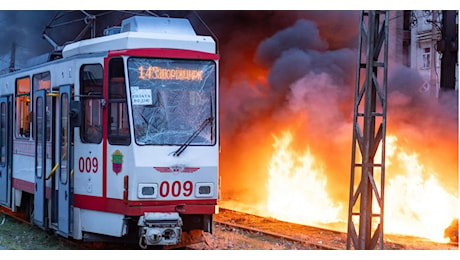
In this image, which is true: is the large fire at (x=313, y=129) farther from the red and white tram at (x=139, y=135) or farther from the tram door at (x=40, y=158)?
the tram door at (x=40, y=158)

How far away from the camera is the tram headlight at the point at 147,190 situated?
10070 millimetres

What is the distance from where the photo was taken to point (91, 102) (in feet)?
34.7

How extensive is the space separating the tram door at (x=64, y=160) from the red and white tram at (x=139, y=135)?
0.05 feet

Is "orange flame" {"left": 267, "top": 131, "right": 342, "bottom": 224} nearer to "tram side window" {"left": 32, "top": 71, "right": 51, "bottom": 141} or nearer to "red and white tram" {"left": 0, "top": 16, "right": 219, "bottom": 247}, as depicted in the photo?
"red and white tram" {"left": 0, "top": 16, "right": 219, "bottom": 247}

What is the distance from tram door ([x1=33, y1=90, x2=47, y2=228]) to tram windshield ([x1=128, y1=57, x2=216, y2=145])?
2214mm

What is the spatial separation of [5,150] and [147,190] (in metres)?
4.83

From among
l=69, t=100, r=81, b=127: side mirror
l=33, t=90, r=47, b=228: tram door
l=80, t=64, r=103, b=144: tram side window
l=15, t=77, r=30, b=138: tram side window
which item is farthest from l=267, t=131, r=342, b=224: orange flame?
l=69, t=100, r=81, b=127: side mirror

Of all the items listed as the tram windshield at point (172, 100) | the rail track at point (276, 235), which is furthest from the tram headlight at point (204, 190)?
the rail track at point (276, 235)

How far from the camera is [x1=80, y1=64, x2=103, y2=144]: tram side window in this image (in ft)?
34.3

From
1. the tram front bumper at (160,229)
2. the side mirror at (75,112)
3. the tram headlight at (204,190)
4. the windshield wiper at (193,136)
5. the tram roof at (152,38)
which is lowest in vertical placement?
the tram front bumper at (160,229)
